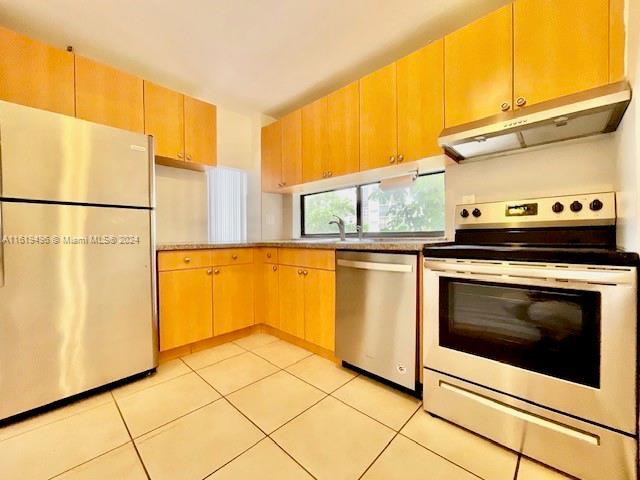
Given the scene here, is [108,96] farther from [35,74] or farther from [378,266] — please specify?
[378,266]

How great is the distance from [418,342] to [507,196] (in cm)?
104

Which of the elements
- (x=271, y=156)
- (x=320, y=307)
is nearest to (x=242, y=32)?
(x=271, y=156)

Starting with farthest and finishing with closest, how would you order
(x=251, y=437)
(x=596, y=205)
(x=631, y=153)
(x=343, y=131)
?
(x=343, y=131) → (x=596, y=205) → (x=251, y=437) → (x=631, y=153)

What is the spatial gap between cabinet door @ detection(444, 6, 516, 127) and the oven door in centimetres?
91

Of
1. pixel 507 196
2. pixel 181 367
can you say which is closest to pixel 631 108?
pixel 507 196

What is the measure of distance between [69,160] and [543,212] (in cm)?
263

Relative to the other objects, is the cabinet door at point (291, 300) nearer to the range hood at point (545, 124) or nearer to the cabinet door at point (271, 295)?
the cabinet door at point (271, 295)

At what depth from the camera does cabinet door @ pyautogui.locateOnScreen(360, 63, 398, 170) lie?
192 cm

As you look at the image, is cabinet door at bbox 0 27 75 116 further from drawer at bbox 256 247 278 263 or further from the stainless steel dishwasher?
the stainless steel dishwasher

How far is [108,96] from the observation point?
1971 millimetres

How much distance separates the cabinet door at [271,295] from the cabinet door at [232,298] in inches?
4.8

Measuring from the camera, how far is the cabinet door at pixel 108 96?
1869 mm

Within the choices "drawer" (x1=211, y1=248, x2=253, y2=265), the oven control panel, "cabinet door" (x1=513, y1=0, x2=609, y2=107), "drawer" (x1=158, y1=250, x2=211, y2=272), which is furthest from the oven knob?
"drawer" (x1=158, y1=250, x2=211, y2=272)

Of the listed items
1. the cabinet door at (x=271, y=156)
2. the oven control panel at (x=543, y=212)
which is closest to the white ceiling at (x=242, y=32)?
the cabinet door at (x=271, y=156)
